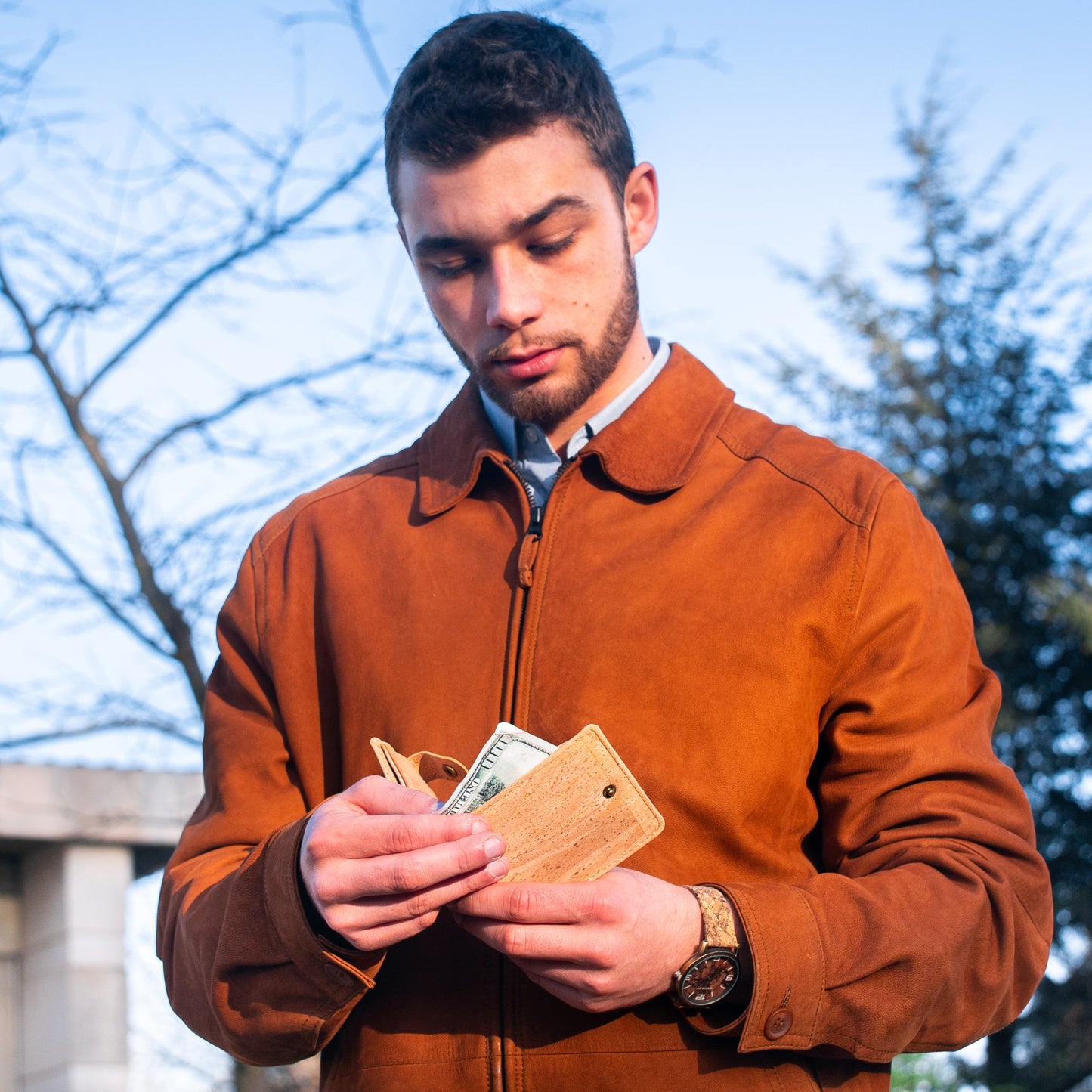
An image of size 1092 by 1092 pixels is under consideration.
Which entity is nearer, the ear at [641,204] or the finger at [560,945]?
the finger at [560,945]

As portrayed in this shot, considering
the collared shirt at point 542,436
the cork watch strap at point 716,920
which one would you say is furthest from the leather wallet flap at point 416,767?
the collared shirt at point 542,436

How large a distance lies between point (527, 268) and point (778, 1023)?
1377mm

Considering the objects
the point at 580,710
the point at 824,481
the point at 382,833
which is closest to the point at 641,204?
the point at 824,481

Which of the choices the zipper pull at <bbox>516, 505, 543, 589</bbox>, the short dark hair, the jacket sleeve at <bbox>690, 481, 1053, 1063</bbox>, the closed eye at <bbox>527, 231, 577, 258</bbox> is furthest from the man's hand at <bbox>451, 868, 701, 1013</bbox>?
the short dark hair

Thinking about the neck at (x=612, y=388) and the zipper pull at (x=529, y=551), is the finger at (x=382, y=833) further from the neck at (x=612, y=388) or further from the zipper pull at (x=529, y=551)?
the neck at (x=612, y=388)

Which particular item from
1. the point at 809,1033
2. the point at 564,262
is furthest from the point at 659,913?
the point at 564,262

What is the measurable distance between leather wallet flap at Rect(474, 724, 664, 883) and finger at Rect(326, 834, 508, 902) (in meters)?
0.05

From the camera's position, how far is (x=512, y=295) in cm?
250

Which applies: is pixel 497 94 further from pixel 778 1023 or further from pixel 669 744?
pixel 778 1023

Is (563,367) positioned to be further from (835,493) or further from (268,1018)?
(268,1018)

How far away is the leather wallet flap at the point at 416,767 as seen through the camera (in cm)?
209

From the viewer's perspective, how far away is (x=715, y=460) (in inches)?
97.2

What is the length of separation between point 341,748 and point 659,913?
2.41ft

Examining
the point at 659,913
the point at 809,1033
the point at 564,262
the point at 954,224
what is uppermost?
the point at 954,224
